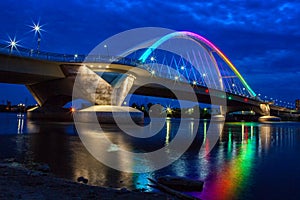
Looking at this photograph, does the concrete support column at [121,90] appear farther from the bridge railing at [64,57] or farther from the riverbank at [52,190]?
the riverbank at [52,190]

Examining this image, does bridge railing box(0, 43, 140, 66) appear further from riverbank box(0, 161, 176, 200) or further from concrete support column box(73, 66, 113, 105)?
riverbank box(0, 161, 176, 200)

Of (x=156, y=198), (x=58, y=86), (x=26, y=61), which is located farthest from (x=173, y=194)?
(x=58, y=86)

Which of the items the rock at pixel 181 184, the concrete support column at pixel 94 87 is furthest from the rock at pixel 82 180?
the concrete support column at pixel 94 87

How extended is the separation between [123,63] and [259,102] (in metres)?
65.3

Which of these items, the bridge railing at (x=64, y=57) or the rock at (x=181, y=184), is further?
the bridge railing at (x=64, y=57)

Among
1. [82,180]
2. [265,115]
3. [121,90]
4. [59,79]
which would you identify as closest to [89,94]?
[121,90]

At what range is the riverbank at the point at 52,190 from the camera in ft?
21.7

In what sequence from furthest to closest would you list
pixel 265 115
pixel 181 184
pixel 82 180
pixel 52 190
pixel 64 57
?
pixel 265 115 → pixel 64 57 → pixel 82 180 → pixel 181 184 → pixel 52 190

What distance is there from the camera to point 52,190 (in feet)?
23.4

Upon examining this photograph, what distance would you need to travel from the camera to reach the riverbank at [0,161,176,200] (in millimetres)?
6617

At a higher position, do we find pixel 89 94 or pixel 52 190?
pixel 89 94

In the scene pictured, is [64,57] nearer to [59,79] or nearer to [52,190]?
[59,79]

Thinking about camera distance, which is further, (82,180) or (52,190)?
(82,180)

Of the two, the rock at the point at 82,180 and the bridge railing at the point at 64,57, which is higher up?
the bridge railing at the point at 64,57
